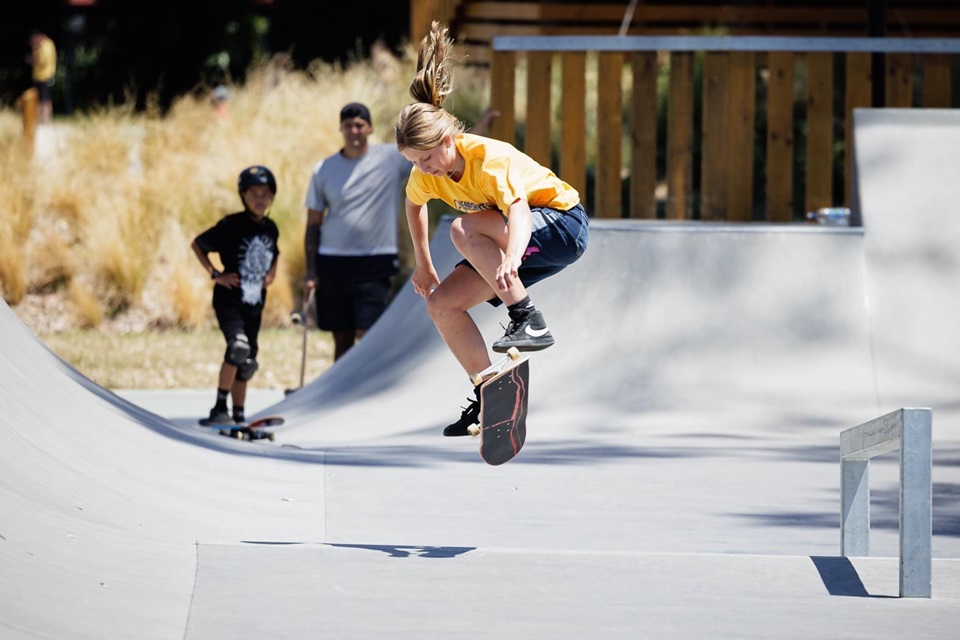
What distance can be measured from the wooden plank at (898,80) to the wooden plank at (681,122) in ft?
5.41

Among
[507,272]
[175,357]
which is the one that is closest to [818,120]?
[507,272]

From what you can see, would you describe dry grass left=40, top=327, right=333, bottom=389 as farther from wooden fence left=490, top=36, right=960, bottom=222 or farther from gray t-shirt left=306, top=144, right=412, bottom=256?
wooden fence left=490, top=36, right=960, bottom=222

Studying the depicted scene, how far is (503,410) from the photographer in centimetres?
573

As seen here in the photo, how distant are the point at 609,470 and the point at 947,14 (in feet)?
42.5

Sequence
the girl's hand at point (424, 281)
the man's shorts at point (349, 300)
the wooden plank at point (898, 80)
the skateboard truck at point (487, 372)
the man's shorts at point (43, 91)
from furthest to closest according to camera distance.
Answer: the man's shorts at point (43, 91) → the wooden plank at point (898, 80) → the man's shorts at point (349, 300) → the girl's hand at point (424, 281) → the skateboard truck at point (487, 372)

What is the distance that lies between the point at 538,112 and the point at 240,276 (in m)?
2.96

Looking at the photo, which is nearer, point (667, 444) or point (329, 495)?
point (329, 495)

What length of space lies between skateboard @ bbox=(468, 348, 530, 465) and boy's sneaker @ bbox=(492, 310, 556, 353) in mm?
33

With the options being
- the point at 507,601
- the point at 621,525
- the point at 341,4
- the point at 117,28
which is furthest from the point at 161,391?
the point at 117,28

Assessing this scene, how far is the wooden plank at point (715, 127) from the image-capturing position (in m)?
10.6

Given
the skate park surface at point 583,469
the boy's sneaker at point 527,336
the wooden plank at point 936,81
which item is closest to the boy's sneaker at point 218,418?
the skate park surface at point 583,469

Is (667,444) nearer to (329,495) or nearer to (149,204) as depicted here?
(329,495)

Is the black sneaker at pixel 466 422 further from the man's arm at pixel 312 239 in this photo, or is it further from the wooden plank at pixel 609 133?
the wooden plank at pixel 609 133

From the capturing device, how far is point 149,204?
48.9 ft
